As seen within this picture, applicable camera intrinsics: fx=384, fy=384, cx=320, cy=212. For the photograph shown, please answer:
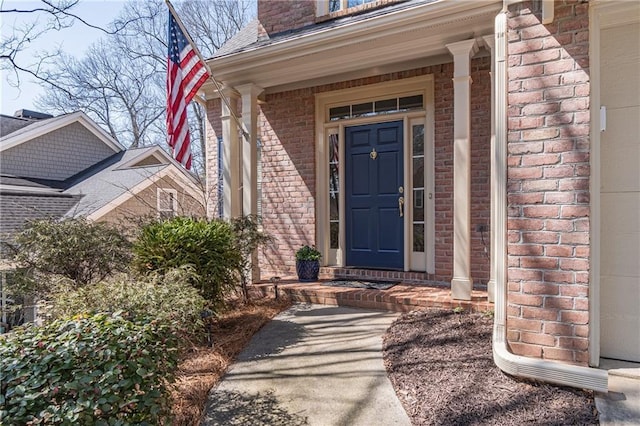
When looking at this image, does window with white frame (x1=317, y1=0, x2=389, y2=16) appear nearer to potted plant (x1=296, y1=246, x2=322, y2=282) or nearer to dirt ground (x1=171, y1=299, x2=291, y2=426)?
potted plant (x1=296, y1=246, x2=322, y2=282)

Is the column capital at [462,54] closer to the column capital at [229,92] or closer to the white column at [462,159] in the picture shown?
the white column at [462,159]

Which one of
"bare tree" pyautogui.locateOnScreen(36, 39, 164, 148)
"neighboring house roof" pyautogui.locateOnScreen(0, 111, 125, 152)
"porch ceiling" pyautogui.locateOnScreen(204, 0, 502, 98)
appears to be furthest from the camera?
"bare tree" pyautogui.locateOnScreen(36, 39, 164, 148)

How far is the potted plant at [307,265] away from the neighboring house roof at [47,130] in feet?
36.8

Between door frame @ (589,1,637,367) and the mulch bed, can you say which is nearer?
the mulch bed

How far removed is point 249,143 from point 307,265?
1800 mm

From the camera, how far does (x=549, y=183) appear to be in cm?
236

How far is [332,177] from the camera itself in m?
5.58

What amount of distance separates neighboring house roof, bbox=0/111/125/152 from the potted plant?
36.8 feet

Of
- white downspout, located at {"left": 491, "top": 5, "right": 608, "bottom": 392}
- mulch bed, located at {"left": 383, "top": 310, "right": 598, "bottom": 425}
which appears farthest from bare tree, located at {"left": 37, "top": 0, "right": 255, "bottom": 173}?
white downspout, located at {"left": 491, "top": 5, "right": 608, "bottom": 392}

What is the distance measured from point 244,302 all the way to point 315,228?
1.60 m

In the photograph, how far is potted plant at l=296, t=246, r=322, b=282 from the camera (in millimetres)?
5086

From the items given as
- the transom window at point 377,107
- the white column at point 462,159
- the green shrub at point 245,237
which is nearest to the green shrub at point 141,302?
the green shrub at point 245,237

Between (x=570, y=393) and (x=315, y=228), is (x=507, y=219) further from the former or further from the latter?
(x=315, y=228)

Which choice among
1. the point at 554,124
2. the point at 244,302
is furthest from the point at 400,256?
the point at 554,124
